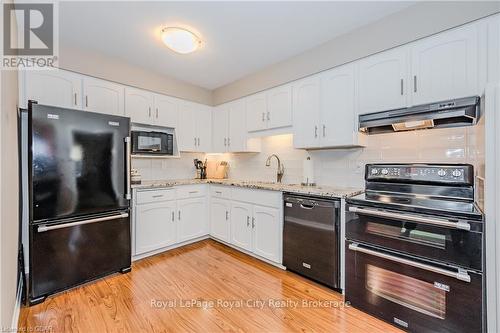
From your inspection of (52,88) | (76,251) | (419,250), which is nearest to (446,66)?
(419,250)

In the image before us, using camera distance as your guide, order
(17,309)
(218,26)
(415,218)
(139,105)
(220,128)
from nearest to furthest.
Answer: (415,218) → (17,309) → (218,26) → (139,105) → (220,128)

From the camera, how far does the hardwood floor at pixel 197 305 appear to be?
5.43ft

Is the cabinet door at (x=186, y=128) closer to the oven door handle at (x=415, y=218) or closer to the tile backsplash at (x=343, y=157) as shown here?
the tile backsplash at (x=343, y=157)

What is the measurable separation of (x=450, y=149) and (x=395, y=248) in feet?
3.28

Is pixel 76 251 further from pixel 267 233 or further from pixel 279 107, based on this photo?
pixel 279 107

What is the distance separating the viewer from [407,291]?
162cm

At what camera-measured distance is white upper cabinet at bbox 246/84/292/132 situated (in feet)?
9.26

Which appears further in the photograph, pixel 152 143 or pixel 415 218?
pixel 152 143

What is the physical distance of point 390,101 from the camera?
2006mm

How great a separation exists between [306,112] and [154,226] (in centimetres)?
228

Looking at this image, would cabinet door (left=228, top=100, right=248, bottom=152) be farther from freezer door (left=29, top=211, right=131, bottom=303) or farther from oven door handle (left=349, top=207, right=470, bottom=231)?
oven door handle (left=349, top=207, right=470, bottom=231)

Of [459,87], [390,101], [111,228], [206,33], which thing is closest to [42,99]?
[111,228]

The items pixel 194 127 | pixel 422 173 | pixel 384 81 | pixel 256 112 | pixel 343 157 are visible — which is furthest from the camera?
pixel 194 127

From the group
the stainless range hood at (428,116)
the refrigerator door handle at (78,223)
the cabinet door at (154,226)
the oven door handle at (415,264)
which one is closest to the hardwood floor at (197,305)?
the cabinet door at (154,226)
